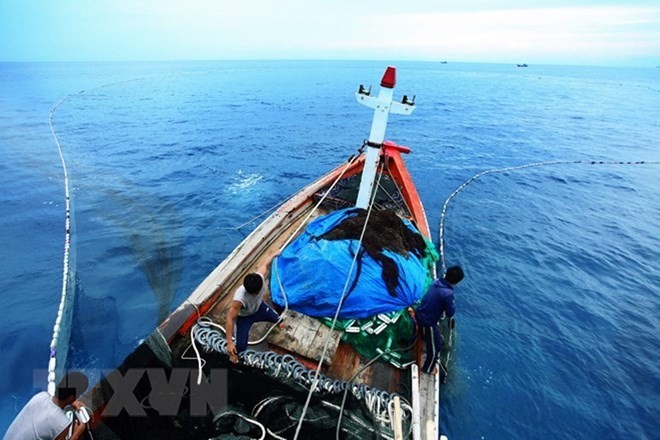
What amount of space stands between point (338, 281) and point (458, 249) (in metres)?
7.40

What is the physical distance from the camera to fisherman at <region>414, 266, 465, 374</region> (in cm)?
438

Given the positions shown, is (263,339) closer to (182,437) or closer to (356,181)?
(182,437)

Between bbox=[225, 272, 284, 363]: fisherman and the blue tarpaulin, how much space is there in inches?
37.4

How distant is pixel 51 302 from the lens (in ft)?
26.6

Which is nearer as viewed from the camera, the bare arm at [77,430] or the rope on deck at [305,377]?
the bare arm at [77,430]

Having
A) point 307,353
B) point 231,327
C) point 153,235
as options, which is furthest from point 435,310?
point 153,235

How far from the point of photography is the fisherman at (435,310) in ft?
14.4

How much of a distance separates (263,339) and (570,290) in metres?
9.60

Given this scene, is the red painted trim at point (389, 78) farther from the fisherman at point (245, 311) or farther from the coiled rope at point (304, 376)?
the coiled rope at point (304, 376)

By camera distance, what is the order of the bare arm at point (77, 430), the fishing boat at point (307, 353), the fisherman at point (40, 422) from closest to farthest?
the fisherman at point (40, 422) < the bare arm at point (77, 430) < the fishing boat at point (307, 353)

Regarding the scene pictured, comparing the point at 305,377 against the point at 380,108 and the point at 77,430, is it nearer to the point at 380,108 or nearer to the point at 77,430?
the point at 77,430

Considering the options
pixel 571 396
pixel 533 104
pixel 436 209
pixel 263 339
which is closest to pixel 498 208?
pixel 436 209

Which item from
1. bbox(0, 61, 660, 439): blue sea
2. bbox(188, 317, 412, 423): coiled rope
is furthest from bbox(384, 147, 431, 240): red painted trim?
bbox(188, 317, 412, 423): coiled rope

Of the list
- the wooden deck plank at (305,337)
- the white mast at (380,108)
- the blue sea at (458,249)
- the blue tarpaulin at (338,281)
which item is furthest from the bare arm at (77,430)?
the white mast at (380,108)
